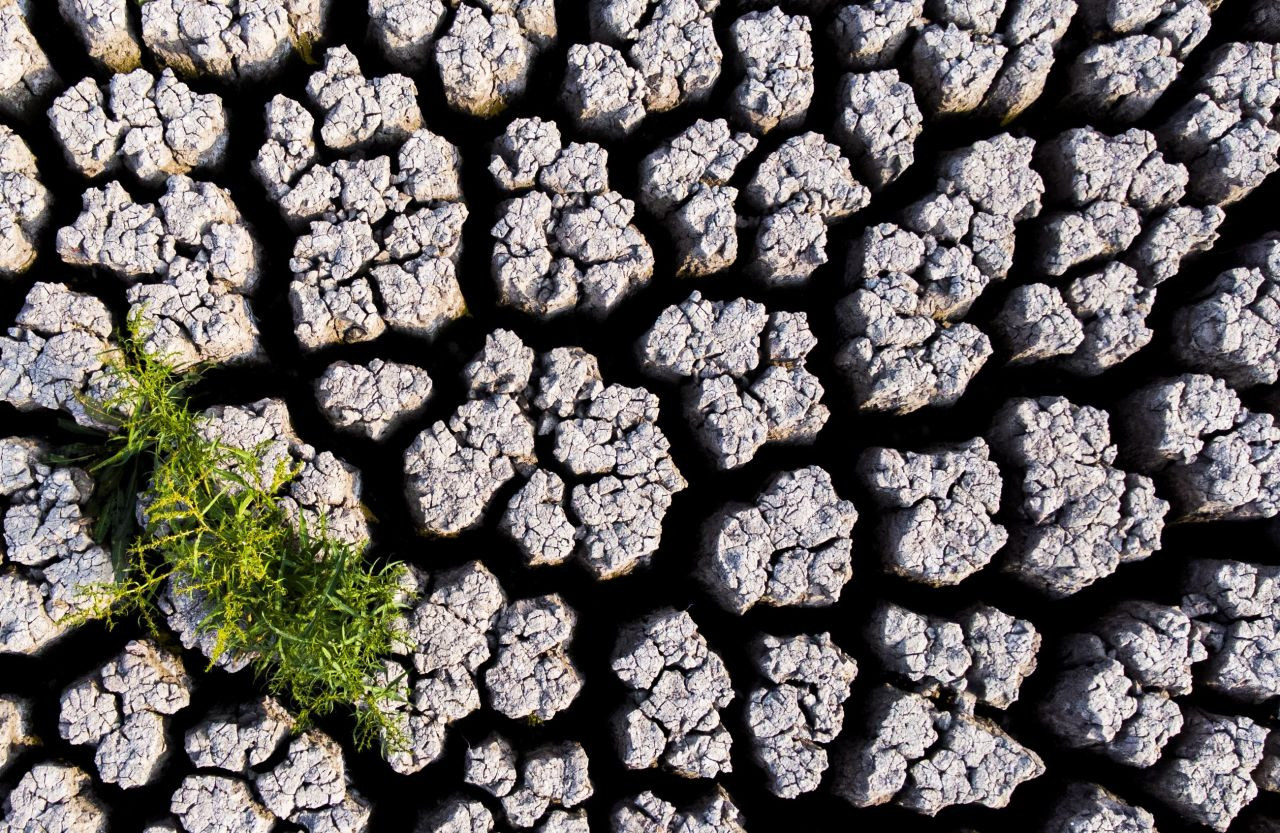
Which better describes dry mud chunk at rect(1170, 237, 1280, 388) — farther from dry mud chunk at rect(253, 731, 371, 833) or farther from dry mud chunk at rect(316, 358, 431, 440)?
dry mud chunk at rect(253, 731, 371, 833)

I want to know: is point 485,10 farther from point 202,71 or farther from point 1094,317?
point 1094,317

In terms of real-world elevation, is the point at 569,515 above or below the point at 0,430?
below

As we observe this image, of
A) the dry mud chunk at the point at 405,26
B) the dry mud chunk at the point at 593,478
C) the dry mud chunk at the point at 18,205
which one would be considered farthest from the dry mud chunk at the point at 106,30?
the dry mud chunk at the point at 593,478

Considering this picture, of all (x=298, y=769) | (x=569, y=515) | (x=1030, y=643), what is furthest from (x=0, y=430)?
(x=1030, y=643)

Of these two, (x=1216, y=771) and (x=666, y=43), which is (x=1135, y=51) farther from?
(x=1216, y=771)

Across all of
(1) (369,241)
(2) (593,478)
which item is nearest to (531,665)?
(2) (593,478)

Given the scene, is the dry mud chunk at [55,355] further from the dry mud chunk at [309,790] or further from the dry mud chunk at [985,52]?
the dry mud chunk at [985,52]
